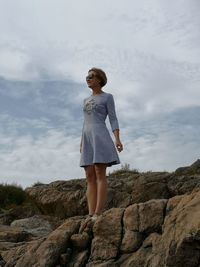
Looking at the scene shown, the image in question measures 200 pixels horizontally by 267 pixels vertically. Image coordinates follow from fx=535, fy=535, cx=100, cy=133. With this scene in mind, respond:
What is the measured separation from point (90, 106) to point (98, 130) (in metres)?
0.41

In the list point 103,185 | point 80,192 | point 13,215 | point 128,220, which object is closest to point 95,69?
point 103,185

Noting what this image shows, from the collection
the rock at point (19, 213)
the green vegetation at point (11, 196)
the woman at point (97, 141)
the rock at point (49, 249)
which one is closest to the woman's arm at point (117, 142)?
the woman at point (97, 141)

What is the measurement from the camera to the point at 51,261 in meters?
7.26

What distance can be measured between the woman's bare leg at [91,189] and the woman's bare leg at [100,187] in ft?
0.49

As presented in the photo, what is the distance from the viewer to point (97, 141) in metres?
8.27

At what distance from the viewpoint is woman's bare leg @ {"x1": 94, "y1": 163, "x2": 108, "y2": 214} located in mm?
7984

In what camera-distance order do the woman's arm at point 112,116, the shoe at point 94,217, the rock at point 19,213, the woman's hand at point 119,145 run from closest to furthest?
the shoe at point 94,217 → the woman's hand at point 119,145 → the woman's arm at point 112,116 → the rock at point 19,213

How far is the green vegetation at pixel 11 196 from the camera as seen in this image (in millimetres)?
19094

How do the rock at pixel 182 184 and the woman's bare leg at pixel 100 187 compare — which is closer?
the woman's bare leg at pixel 100 187

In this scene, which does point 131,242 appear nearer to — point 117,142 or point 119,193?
point 117,142

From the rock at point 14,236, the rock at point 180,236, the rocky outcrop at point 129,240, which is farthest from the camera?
the rock at point 14,236

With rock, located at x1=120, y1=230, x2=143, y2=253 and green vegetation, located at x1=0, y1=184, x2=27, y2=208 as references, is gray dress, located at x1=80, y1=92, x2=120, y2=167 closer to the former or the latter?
rock, located at x1=120, y1=230, x2=143, y2=253

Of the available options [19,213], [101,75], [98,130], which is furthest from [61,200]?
[101,75]

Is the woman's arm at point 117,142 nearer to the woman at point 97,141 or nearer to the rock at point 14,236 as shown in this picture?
the woman at point 97,141
